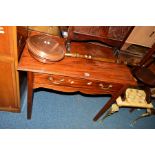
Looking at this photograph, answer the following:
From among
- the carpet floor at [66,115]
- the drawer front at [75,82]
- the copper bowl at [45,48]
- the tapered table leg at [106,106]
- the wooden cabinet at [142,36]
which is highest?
the wooden cabinet at [142,36]

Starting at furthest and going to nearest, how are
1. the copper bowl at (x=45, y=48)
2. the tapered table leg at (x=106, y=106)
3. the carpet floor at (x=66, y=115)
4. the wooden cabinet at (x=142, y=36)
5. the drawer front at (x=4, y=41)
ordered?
the carpet floor at (x=66, y=115), the tapered table leg at (x=106, y=106), the wooden cabinet at (x=142, y=36), the copper bowl at (x=45, y=48), the drawer front at (x=4, y=41)

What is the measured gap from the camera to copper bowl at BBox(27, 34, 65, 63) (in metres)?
1.39

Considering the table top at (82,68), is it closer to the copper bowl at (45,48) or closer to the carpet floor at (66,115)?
the copper bowl at (45,48)

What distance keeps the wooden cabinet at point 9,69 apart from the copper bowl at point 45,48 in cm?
13

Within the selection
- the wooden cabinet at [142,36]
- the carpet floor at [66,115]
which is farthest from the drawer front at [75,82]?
the carpet floor at [66,115]

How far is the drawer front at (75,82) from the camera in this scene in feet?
4.85

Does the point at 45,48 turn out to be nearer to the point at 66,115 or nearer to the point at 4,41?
the point at 4,41

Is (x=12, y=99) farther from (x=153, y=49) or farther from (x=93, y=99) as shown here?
(x=153, y=49)

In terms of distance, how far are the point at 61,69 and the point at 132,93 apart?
3.43ft

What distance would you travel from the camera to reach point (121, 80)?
5.10 ft

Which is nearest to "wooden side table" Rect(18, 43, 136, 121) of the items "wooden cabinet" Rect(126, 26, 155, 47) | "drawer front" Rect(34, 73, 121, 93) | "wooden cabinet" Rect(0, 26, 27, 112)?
"drawer front" Rect(34, 73, 121, 93)

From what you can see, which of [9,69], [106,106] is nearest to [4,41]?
[9,69]

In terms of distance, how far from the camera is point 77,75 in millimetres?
1454

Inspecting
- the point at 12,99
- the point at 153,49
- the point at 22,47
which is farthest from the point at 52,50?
the point at 153,49
